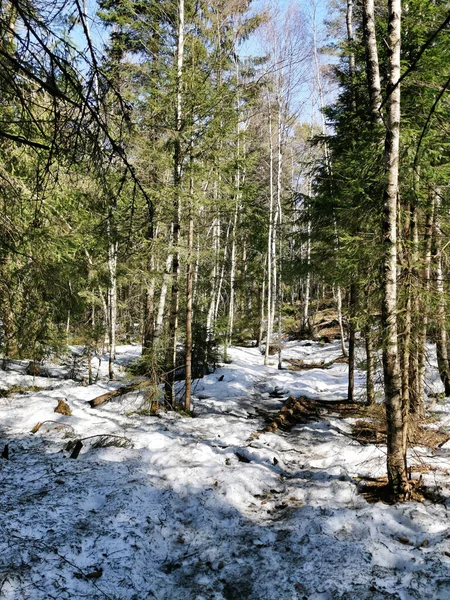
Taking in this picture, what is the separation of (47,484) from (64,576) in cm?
187

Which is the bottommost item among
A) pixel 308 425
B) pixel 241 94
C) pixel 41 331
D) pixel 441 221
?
pixel 308 425

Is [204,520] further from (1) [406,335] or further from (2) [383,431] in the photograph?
(2) [383,431]

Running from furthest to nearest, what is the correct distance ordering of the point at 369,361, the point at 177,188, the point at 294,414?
the point at 294,414 < the point at 177,188 < the point at 369,361

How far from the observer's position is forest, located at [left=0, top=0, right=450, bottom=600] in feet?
10.6

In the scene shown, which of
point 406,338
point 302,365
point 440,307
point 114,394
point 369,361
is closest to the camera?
point 406,338

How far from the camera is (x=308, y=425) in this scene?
9.10m

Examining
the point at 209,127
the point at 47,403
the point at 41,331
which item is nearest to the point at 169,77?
the point at 209,127

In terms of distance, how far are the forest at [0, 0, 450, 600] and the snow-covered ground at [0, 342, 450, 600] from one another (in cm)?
3

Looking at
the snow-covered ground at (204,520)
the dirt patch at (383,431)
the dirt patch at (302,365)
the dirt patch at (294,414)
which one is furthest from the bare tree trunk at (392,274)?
the dirt patch at (302,365)

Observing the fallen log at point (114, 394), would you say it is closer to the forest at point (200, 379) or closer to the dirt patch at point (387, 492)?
the forest at point (200, 379)

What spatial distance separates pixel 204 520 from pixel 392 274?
400cm

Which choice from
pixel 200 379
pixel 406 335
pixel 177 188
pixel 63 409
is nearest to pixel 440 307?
pixel 406 335

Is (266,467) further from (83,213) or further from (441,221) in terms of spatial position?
(83,213)

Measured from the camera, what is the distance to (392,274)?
5133 millimetres
